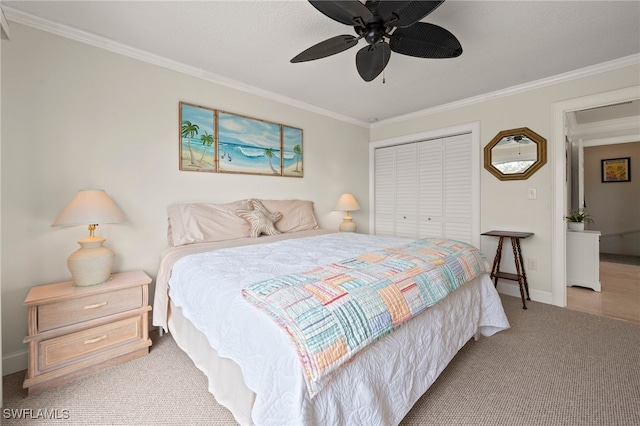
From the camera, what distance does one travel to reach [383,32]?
5.33 ft

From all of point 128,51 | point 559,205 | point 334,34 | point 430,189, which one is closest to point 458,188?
point 430,189

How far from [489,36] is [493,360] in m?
2.41

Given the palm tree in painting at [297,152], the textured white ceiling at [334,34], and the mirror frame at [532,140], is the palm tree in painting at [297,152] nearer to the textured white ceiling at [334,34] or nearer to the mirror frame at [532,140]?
the textured white ceiling at [334,34]

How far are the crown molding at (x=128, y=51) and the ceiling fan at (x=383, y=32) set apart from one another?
130cm

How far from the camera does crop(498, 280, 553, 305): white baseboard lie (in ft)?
9.80

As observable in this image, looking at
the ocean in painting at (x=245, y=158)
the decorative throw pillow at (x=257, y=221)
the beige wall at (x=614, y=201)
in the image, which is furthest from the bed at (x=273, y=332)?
the beige wall at (x=614, y=201)

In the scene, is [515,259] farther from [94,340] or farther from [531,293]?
[94,340]

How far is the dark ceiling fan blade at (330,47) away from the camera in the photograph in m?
1.71

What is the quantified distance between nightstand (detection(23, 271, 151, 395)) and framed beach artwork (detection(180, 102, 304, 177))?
49.0 inches

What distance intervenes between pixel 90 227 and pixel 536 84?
14.2ft

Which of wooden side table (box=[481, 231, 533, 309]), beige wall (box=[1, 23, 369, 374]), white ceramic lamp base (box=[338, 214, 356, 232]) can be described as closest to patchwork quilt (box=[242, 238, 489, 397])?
wooden side table (box=[481, 231, 533, 309])

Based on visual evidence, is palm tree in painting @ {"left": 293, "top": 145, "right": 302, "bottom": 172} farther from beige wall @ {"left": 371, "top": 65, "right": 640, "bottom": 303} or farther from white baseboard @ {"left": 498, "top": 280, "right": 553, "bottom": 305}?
white baseboard @ {"left": 498, "top": 280, "right": 553, "bottom": 305}

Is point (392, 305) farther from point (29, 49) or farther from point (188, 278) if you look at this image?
point (29, 49)

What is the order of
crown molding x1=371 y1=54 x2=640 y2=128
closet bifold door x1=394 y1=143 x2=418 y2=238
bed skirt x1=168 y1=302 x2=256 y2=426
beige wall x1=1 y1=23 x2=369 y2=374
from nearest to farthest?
1. bed skirt x1=168 y1=302 x2=256 y2=426
2. beige wall x1=1 y1=23 x2=369 y2=374
3. crown molding x1=371 y1=54 x2=640 y2=128
4. closet bifold door x1=394 y1=143 x2=418 y2=238
